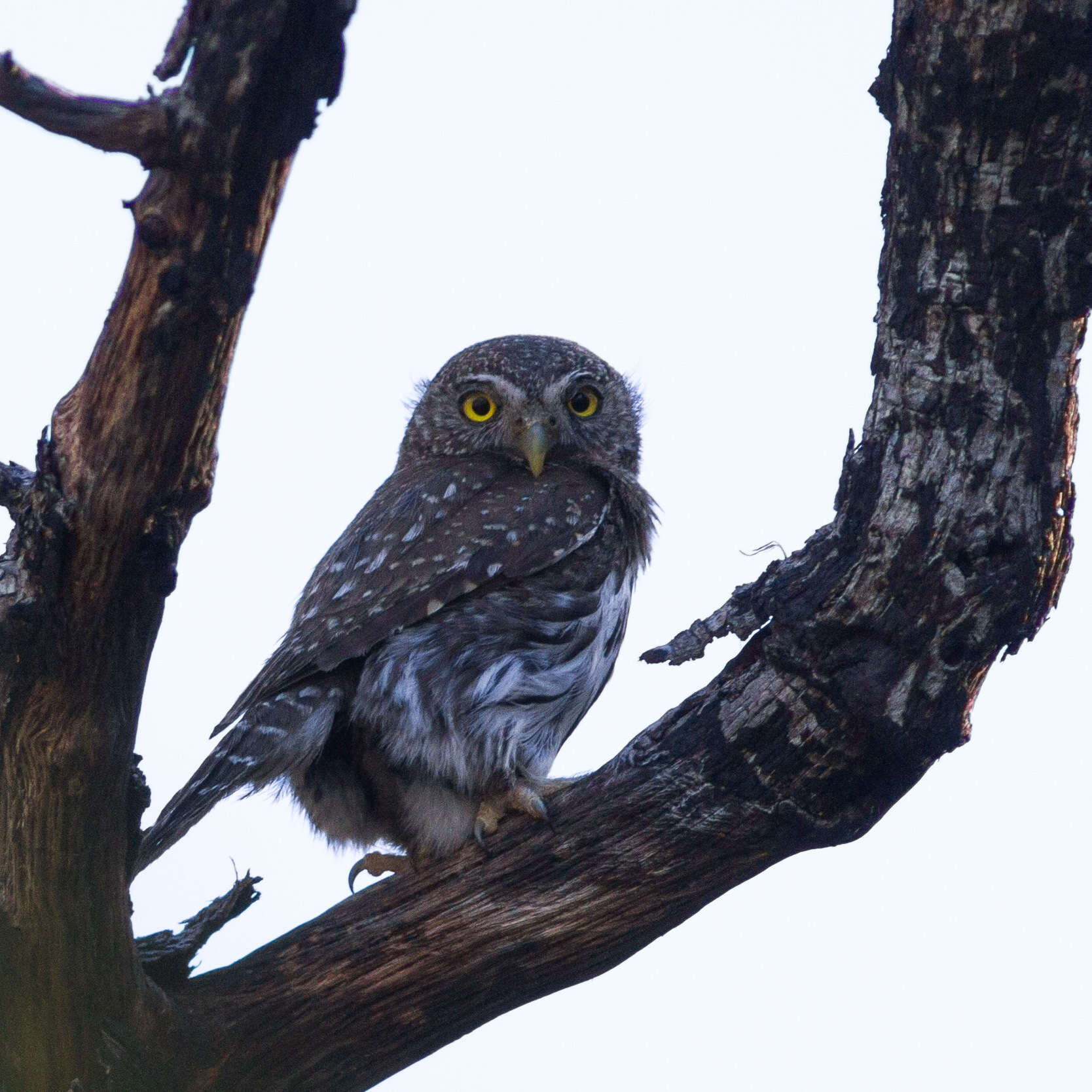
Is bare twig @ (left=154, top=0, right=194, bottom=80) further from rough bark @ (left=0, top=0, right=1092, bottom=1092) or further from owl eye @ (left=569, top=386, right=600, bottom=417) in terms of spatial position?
owl eye @ (left=569, top=386, right=600, bottom=417)

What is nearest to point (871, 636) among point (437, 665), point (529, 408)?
point (437, 665)

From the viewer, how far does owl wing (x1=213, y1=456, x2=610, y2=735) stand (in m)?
4.20

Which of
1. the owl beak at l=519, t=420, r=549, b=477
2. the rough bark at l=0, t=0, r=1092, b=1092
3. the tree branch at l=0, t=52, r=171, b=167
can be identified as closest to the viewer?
the tree branch at l=0, t=52, r=171, b=167

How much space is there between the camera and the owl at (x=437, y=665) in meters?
4.01

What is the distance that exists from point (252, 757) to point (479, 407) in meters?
2.25

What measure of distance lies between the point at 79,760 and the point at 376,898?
108 centimetres

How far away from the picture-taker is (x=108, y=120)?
2.42 meters

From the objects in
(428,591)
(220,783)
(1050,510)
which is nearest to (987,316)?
(1050,510)

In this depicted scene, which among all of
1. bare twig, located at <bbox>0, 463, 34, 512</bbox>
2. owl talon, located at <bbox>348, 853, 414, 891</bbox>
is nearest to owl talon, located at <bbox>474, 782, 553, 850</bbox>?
owl talon, located at <bbox>348, 853, 414, 891</bbox>

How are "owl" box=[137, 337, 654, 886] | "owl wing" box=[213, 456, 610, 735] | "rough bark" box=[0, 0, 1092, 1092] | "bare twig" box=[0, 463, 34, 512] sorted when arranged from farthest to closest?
"owl wing" box=[213, 456, 610, 735], "owl" box=[137, 337, 654, 886], "bare twig" box=[0, 463, 34, 512], "rough bark" box=[0, 0, 1092, 1092]

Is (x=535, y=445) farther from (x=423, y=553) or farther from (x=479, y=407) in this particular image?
(x=423, y=553)

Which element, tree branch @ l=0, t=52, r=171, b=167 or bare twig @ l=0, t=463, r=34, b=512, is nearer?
tree branch @ l=0, t=52, r=171, b=167

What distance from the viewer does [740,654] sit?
3.40m

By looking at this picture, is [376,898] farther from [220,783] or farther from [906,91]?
[906,91]
